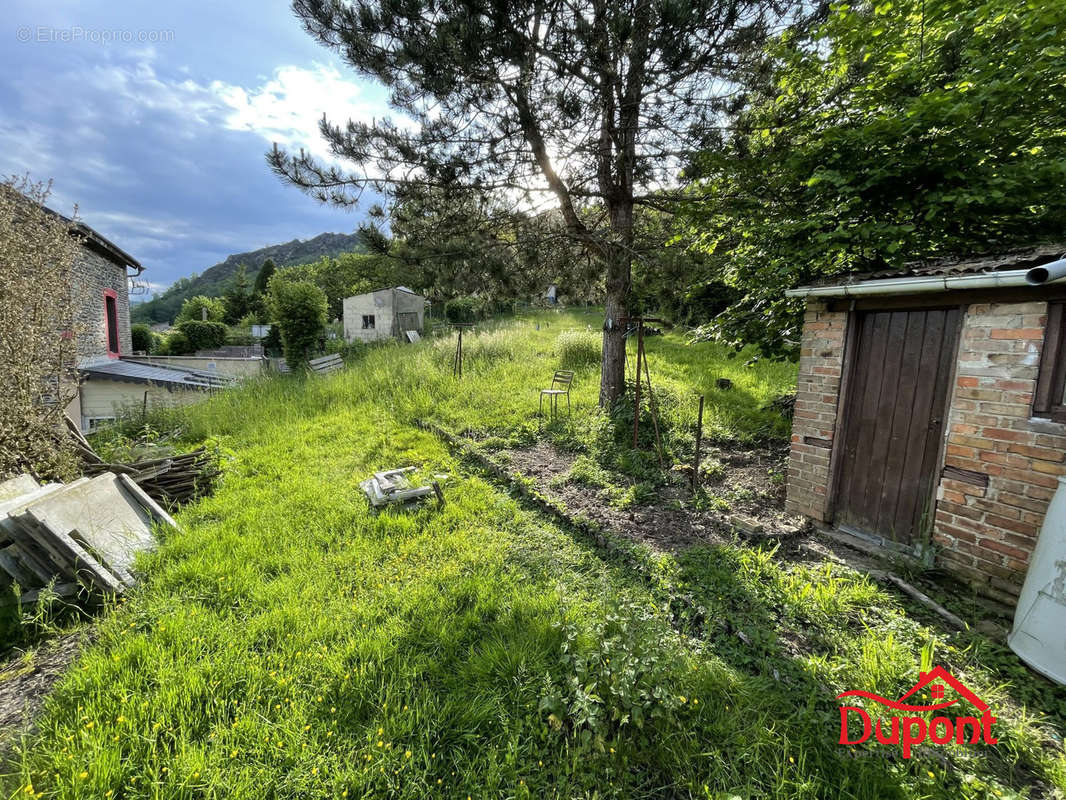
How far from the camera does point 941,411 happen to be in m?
3.22

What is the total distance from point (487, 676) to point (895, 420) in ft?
12.4

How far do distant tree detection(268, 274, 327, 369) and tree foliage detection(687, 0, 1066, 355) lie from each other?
1358 centimetres

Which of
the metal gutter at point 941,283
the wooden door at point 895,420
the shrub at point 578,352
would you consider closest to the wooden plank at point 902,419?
the wooden door at point 895,420

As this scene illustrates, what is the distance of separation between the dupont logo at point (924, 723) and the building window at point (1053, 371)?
1.93 metres

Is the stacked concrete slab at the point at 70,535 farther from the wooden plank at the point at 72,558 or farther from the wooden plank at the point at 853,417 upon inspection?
the wooden plank at the point at 853,417

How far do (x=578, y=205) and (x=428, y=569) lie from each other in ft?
21.1

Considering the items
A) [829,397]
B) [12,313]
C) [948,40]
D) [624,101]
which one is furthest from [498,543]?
[948,40]

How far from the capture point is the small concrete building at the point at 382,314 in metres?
23.3

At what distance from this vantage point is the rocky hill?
220 feet

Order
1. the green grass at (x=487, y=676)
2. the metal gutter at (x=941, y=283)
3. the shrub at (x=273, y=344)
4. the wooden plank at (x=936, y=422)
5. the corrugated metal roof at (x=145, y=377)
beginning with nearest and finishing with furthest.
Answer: the green grass at (x=487, y=676) → the metal gutter at (x=941, y=283) → the wooden plank at (x=936, y=422) → the corrugated metal roof at (x=145, y=377) → the shrub at (x=273, y=344)

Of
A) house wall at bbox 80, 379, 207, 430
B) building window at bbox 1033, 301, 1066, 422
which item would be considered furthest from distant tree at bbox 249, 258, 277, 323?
building window at bbox 1033, 301, 1066, 422

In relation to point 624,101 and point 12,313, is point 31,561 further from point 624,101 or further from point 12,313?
point 624,101

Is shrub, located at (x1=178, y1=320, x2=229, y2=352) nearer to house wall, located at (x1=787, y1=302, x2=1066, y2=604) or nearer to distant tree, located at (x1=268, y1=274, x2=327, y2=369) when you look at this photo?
distant tree, located at (x1=268, y1=274, x2=327, y2=369)

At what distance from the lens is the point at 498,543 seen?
3.68 meters
